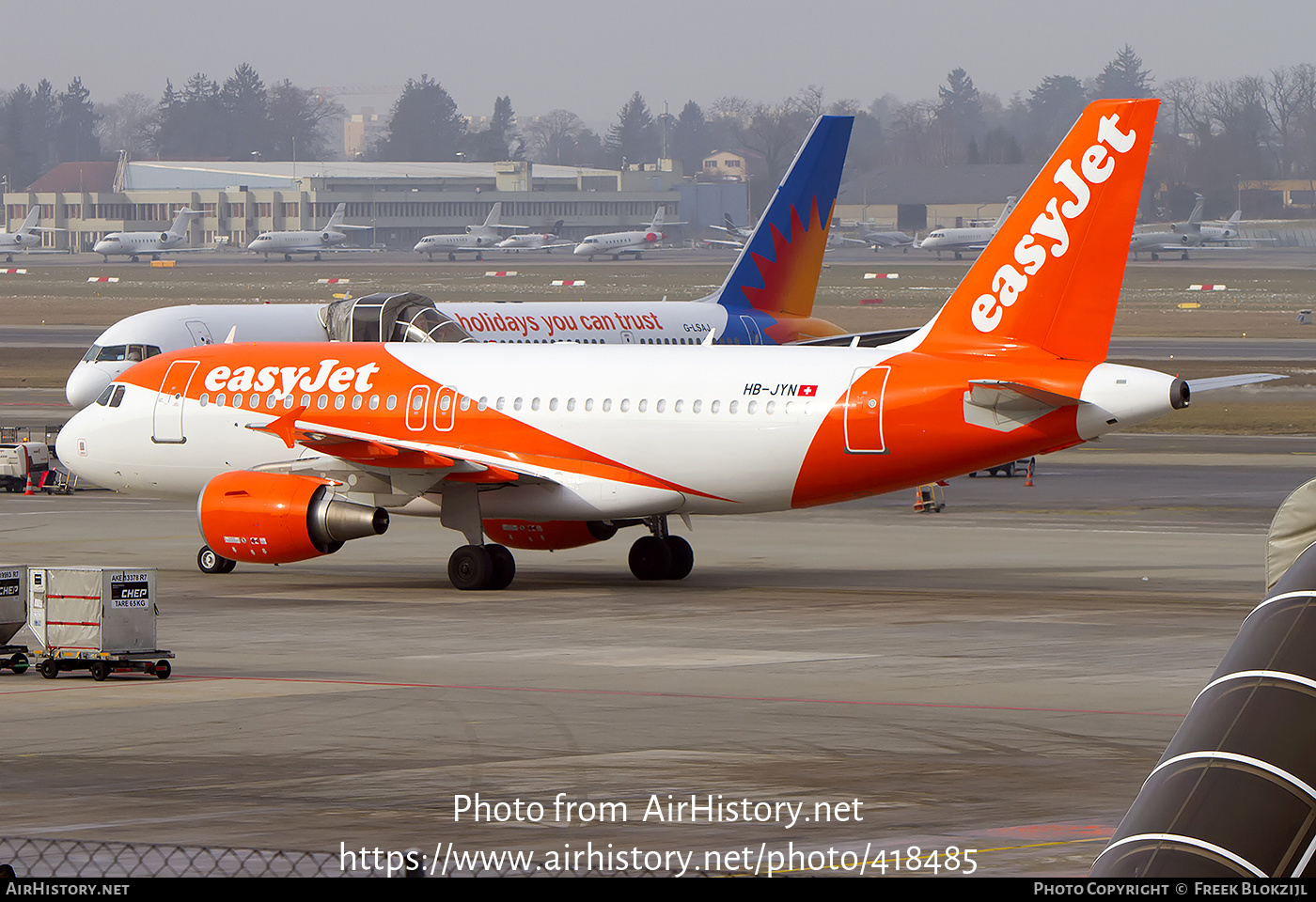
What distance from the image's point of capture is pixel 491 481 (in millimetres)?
31609

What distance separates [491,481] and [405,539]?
9267mm

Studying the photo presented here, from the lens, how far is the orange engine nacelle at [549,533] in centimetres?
3312

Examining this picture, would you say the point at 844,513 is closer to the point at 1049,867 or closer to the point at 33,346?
the point at 1049,867

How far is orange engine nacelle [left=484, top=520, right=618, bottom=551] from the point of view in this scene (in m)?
33.1

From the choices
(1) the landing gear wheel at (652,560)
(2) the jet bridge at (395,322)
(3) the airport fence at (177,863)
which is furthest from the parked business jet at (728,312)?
(3) the airport fence at (177,863)

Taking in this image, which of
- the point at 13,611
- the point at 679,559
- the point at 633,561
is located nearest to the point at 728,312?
the point at 633,561

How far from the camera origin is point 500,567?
32.1 metres

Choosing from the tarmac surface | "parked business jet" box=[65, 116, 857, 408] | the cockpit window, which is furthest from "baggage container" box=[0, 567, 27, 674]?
the cockpit window

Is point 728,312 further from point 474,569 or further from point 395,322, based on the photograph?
point 474,569

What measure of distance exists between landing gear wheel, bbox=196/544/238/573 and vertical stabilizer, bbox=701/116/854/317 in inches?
900

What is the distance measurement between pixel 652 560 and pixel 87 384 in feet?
98.9

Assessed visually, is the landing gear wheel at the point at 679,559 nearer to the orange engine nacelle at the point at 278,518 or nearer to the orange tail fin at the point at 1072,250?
the orange engine nacelle at the point at 278,518

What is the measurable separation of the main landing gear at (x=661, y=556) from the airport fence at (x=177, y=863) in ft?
64.9

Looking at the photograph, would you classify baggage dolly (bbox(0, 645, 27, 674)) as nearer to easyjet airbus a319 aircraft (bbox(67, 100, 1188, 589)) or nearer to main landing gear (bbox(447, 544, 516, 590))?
easyjet airbus a319 aircraft (bbox(67, 100, 1188, 589))
